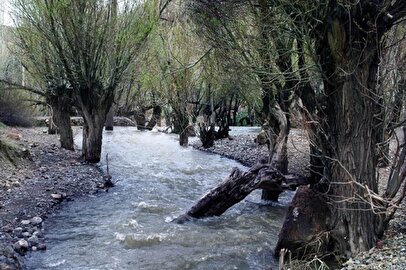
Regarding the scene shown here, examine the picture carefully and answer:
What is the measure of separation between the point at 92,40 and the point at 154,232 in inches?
262

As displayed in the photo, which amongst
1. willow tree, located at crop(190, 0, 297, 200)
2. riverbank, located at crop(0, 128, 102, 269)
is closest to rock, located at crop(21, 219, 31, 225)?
riverbank, located at crop(0, 128, 102, 269)

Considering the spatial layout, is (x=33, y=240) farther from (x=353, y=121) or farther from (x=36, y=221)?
(x=353, y=121)

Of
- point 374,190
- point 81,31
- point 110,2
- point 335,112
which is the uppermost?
point 110,2

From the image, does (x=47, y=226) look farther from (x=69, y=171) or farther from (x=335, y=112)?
(x=335, y=112)

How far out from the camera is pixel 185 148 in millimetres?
19578

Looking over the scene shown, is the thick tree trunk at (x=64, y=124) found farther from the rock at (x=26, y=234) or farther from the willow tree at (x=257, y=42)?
the rock at (x=26, y=234)

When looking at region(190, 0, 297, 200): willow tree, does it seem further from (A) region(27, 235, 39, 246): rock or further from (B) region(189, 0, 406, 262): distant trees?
(A) region(27, 235, 39, 246): rock

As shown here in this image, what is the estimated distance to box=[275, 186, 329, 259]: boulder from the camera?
5742 mm

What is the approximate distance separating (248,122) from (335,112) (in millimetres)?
27019

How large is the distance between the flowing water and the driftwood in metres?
0.23

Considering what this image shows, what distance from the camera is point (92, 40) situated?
11.7 meters

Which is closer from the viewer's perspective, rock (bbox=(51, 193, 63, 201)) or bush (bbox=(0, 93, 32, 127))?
rock (bbox=(51, 193, 63, 201))

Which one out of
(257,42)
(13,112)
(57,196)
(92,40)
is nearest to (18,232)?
(57,196)

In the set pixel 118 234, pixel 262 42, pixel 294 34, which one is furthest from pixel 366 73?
pixel 118 234
